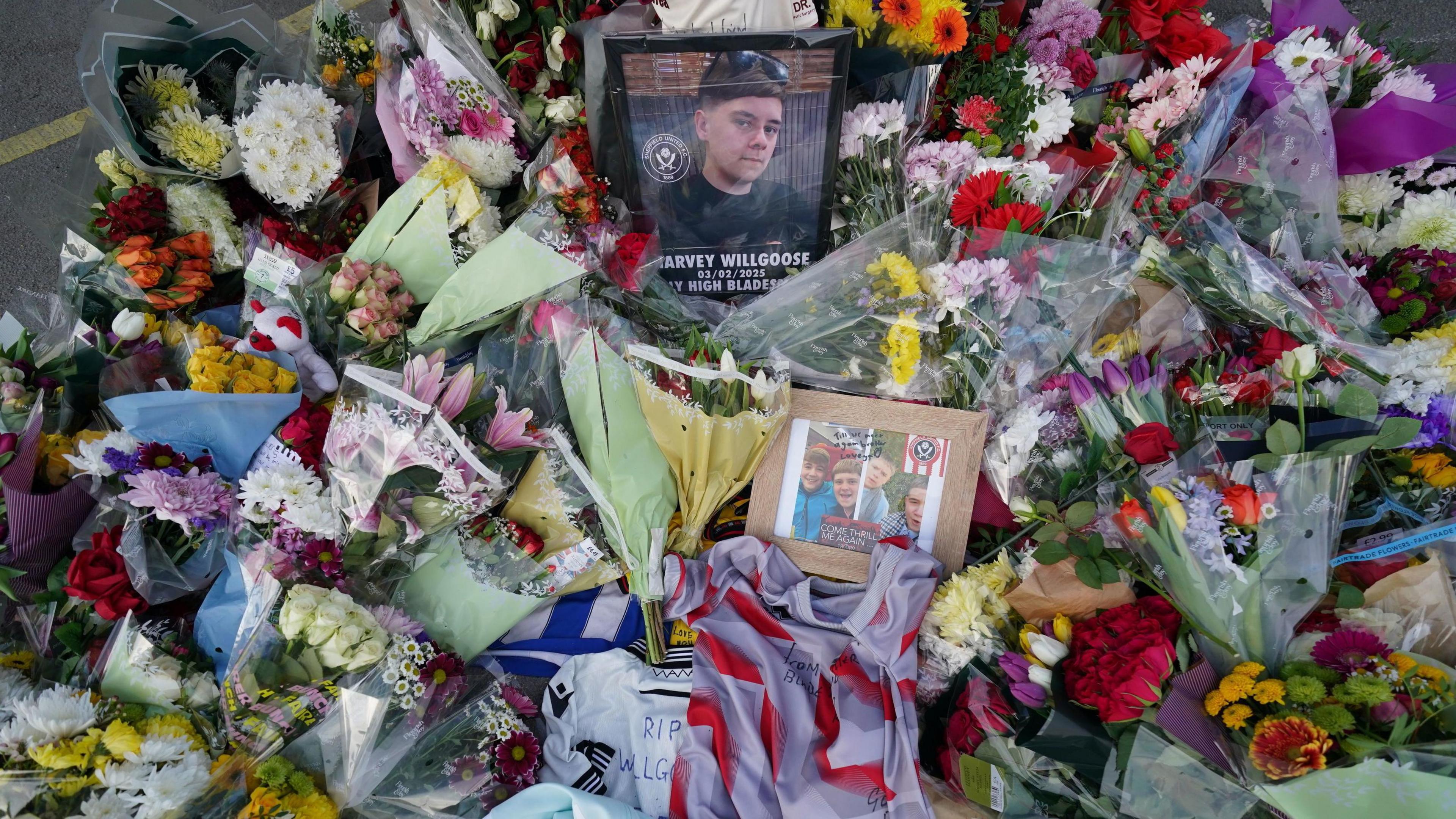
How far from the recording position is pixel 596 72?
5.81 feet

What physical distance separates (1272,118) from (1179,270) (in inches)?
18.8

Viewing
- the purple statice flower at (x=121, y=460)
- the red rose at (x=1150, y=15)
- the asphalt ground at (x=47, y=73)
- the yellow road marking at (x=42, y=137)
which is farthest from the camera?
the yellow road marking at (x=42, y=137)

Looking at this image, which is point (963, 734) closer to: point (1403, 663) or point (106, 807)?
point (1403, 663)

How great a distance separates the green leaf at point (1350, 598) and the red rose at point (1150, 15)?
1454 mm

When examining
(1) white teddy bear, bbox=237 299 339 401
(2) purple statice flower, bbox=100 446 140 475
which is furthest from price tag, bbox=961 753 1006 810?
(2) purple statice flower, bbox=100 446 140 475

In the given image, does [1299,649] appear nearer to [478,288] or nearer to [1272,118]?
[1272,118]

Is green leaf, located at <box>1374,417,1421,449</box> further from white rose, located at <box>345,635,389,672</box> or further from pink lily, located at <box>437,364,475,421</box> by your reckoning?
white rose, located at <box>345,635,389,672</box>

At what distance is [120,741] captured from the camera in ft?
3.94

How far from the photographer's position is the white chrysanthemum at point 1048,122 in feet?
6.08

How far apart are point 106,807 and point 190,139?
1.32 metres

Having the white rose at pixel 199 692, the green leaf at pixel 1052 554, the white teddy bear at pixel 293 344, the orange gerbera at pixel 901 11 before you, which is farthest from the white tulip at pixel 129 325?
the green leaf at pixel 1052 554

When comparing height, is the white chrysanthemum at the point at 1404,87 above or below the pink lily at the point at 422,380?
above

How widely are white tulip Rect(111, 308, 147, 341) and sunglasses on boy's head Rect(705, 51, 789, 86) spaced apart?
1.28 meters

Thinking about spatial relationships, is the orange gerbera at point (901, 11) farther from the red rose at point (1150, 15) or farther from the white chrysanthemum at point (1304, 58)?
the white chrysanthemum at point (1304, 58)
